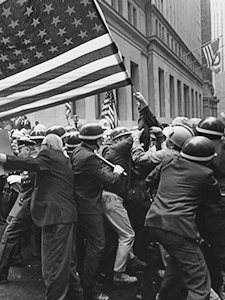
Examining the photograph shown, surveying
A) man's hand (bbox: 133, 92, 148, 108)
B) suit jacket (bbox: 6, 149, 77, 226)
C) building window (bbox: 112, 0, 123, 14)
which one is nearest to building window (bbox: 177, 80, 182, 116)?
building window (bbox: 112, 0, 123, 14)

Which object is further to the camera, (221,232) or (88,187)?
(88,187)

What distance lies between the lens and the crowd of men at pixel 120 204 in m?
3.73

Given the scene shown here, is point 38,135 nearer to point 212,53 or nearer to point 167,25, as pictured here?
point 212,53

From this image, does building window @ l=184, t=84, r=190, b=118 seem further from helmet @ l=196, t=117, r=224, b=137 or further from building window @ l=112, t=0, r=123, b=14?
helmet @ l=196, t=117, r=224, b=137

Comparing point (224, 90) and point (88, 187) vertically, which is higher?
point (224, 90)

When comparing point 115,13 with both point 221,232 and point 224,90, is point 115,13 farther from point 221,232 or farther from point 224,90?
point 224,90

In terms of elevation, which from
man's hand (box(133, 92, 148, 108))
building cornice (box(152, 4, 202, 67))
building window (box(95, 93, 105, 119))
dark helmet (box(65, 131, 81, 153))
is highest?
building cornice (box(152, 4, 202, 67))

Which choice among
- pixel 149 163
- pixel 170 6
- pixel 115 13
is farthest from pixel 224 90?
pixel 149 163

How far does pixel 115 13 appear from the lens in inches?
990

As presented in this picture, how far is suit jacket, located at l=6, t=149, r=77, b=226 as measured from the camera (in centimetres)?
417

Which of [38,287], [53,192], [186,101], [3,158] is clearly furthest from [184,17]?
[3,158]

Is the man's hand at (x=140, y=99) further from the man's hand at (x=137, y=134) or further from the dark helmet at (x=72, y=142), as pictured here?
the dark helmet at (x=72, y=142)

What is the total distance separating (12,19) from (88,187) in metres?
2.23

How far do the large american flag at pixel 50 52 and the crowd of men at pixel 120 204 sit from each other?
660 millimetres
